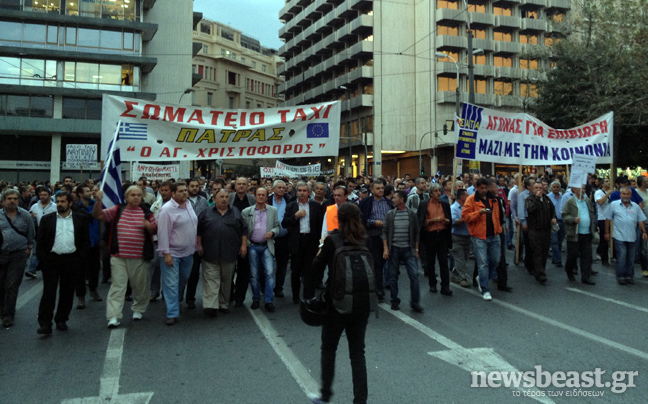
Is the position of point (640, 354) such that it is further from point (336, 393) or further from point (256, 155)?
point (256, 155)

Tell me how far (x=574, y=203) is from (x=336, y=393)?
22.9ft

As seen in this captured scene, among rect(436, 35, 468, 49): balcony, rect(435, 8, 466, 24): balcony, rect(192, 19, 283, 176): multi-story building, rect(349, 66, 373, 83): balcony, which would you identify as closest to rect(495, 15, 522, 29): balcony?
rect(435, 8, 466, 24): balcony

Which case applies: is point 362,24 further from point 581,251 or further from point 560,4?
point 581,251

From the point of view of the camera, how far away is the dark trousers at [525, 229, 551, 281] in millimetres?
8969

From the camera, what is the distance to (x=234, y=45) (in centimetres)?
7594

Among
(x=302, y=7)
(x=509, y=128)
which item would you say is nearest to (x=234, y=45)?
(x=302, y=7)

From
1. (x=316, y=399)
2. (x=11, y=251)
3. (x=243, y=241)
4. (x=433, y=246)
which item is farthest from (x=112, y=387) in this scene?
(x=433, y=246)

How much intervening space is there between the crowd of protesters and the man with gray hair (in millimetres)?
14

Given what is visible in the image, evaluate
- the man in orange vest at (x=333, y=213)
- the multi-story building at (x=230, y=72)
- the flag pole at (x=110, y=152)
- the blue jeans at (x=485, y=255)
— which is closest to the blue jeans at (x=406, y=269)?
the man in orange vest at (x=333, y=213)

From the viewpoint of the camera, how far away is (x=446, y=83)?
Answer: 46.9 m

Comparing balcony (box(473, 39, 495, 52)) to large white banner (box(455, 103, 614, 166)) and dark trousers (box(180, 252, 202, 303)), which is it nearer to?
large white banner (box(455, 103, 614, 166))

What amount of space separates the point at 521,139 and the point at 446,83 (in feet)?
125

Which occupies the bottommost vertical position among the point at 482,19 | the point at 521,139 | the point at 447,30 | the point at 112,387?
the point at 112,387

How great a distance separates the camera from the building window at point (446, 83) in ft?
153
